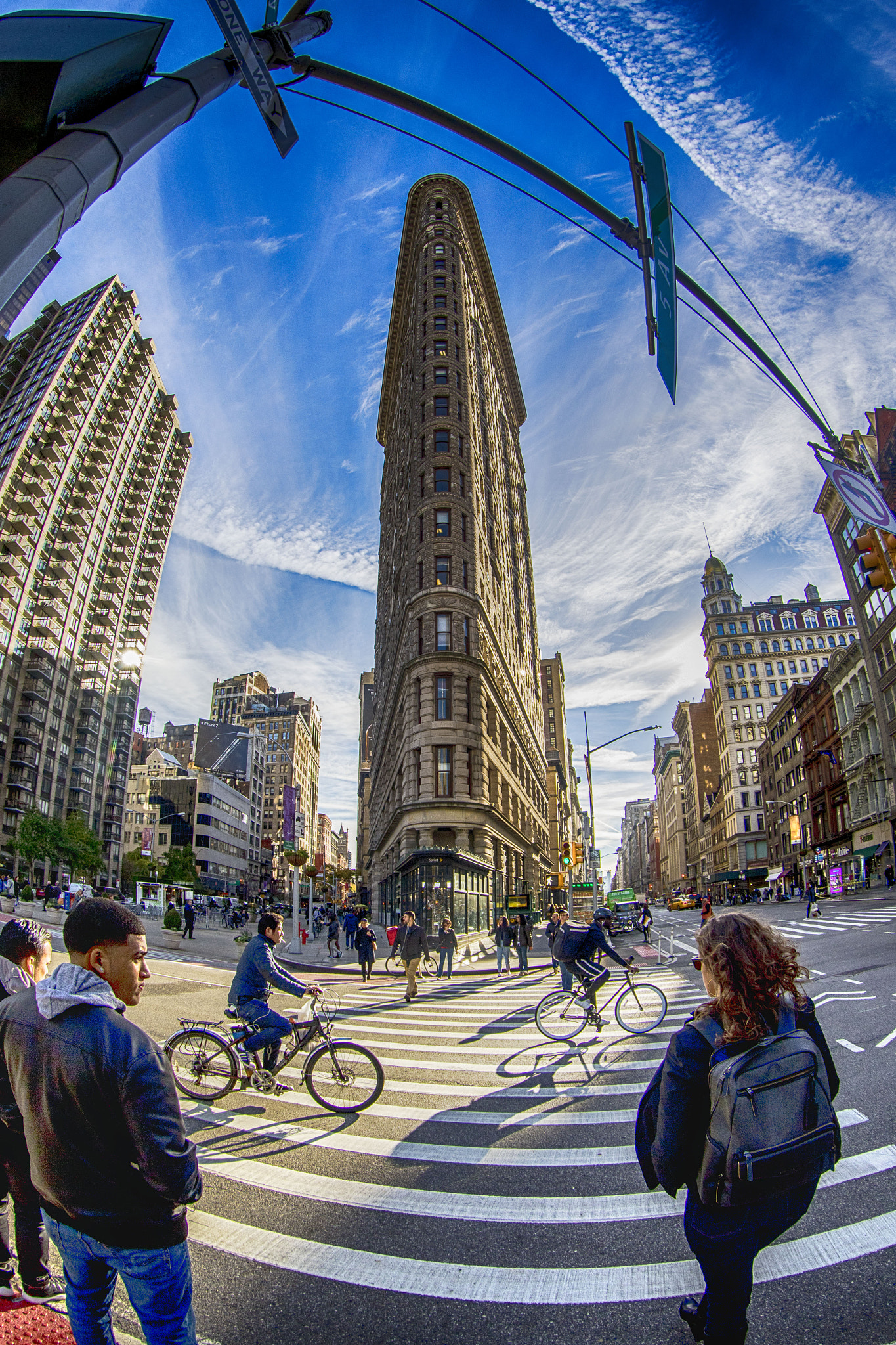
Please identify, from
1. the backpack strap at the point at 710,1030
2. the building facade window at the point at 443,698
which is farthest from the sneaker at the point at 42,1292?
the building facade window at the point at 443,698

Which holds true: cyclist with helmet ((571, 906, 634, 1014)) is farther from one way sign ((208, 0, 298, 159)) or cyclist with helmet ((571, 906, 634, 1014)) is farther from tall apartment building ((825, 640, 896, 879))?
tall apartment building ((825, 640, 896, 879))

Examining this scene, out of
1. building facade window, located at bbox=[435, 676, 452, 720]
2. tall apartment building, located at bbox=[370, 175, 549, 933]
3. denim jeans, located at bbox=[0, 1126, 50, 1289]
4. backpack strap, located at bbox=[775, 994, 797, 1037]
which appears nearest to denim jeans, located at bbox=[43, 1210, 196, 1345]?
denim jeans, located at bbox=[0, 1126, 50, 1289]

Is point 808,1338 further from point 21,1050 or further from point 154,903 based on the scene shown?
point 154,903

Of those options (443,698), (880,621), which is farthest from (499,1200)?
(880,621)

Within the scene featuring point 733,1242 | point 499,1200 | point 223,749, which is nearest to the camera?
point 733,1242

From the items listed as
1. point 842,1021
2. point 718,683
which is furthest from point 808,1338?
point 718,683

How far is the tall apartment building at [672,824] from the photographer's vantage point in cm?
15538

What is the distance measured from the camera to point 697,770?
440ft

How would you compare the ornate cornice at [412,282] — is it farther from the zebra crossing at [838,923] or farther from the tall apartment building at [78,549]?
the zebra crossing at [838,923]

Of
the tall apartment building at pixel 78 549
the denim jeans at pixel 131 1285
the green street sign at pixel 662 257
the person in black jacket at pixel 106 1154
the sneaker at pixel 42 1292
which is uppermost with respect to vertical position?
the tall apartment building at pixel 78 549

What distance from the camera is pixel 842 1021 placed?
9203 mm

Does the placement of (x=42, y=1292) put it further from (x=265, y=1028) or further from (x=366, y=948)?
(x=366, y=948)

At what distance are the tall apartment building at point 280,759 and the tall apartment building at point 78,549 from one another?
175ft

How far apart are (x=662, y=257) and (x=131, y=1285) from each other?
784 centimetres
